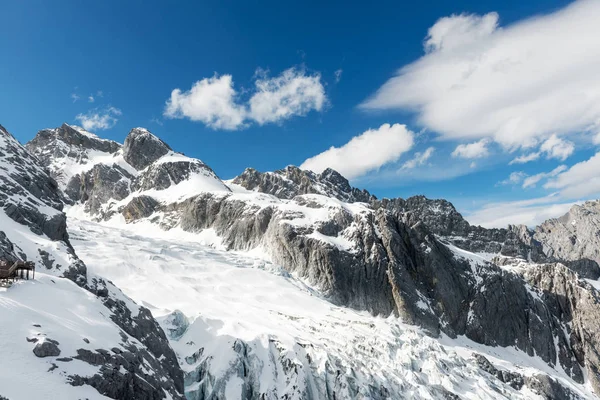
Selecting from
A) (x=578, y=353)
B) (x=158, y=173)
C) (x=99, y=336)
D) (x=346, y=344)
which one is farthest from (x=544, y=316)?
(x=158, y=173)

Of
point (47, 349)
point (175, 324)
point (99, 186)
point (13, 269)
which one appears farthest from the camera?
point (99, 186)

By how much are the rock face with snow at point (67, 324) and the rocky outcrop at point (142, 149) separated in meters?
137

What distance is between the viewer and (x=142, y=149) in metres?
195

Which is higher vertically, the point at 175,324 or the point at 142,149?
the point at 142,149

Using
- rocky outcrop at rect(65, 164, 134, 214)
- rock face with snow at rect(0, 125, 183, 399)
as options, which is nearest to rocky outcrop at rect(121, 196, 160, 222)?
rocky outcrop at rect(65, 164, 134, 214)

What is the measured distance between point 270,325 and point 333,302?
32.9 m

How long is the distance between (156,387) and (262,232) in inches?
3346

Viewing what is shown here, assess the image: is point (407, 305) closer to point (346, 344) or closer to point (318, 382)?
point (346, 344)

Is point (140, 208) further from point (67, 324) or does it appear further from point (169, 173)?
point (67, 324)

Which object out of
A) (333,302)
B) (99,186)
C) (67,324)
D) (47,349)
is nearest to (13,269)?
(67,324)

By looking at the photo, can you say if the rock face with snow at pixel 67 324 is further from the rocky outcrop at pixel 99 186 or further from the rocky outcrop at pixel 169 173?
the rocky outcrop at pixel 99 186

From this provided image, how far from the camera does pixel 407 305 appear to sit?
9869 centimetres

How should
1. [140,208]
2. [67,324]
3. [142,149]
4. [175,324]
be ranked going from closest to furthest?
[67,324], [175,324], [140,208], [142,149]

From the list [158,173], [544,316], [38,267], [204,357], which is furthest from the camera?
[158,173]
